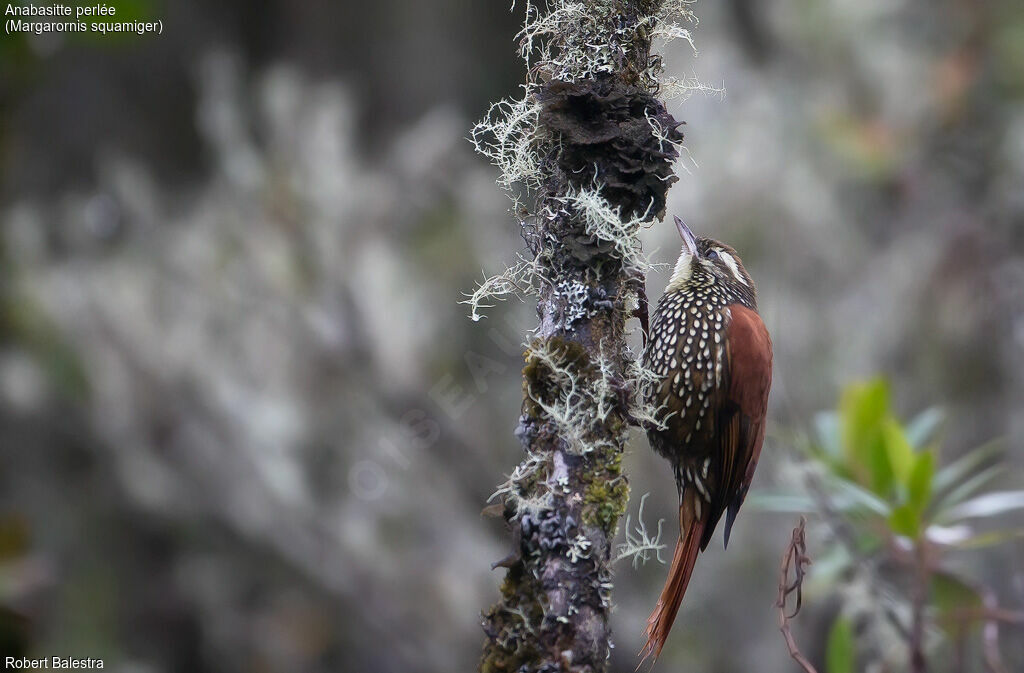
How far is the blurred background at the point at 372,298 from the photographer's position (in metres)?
4.30

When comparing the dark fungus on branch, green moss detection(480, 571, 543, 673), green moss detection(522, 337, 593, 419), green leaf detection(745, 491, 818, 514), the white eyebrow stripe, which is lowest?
green moss detection(480, 571, 543, 673)

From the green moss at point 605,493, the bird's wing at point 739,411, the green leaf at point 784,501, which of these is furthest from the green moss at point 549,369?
the green leaf at point 784,501

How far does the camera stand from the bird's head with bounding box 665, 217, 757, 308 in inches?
90.1

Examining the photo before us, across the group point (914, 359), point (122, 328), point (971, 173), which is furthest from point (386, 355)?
point (971, 173)

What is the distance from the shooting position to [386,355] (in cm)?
431

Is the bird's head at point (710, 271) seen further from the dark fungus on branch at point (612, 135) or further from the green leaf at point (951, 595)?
the green leaf at point (951, 595)

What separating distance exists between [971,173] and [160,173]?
189 inches

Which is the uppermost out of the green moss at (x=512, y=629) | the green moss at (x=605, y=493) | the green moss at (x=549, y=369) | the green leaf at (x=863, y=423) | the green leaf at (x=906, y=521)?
the green leaf at (x=863, y=423)

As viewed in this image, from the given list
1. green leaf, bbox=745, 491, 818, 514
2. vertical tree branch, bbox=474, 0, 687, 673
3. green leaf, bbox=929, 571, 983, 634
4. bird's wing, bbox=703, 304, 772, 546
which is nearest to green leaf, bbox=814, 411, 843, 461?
green leaf, bbox=745, 491, 818, 514

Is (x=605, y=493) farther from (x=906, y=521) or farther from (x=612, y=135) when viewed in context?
(x=906, y=521)

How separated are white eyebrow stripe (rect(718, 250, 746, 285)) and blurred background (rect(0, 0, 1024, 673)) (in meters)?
1.37

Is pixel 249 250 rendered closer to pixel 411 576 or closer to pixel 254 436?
pixel 254 436

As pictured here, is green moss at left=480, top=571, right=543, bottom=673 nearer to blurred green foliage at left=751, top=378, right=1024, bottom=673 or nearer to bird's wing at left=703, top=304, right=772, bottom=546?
bird's wing at left=703, top=304, right=772, bottom=546

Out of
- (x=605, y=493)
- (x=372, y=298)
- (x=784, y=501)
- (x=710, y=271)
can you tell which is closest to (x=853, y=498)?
(x=784, y=501)
